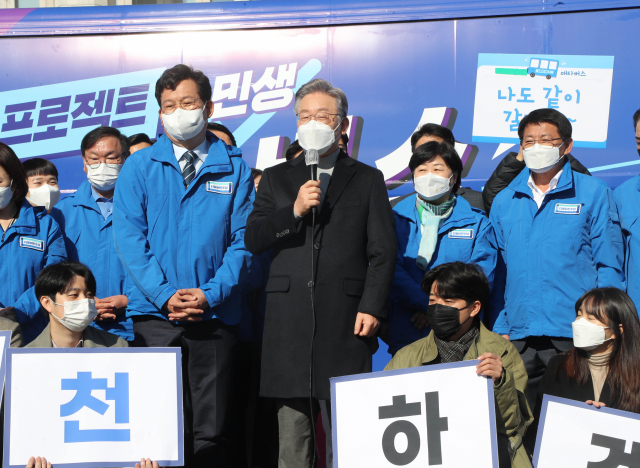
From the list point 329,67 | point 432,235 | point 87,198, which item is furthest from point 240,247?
point 329,67

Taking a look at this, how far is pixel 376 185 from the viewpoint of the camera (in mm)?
3561

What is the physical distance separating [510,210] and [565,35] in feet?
6.73

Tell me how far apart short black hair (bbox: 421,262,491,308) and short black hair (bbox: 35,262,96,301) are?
6.15 feet

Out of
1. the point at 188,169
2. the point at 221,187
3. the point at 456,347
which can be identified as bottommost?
the point at 456,347

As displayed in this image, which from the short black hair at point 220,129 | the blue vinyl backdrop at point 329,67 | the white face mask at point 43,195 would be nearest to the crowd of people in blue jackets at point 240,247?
the white face mask at point 43,195

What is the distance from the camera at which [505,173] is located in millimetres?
4598

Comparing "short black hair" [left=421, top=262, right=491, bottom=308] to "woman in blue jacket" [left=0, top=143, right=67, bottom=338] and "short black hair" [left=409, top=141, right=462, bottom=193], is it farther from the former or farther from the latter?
"woman in blue jacket" [left=0, top=143, right=67, bottom=338]

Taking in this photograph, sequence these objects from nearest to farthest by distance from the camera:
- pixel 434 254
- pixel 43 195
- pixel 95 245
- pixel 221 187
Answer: pixel 221 187
pixel 434 254
pixel 95 245
pixel 43 195

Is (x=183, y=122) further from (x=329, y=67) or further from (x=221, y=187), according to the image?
(x=329, y=67)

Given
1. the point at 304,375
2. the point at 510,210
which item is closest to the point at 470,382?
the point at 304,375

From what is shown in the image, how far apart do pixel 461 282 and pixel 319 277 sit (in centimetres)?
73

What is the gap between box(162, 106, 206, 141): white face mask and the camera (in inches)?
148

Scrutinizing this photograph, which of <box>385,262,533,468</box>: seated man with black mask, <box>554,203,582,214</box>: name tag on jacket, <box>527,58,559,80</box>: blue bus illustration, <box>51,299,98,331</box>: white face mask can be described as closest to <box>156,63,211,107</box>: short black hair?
<box>51,299,98,331</box>: white face mask

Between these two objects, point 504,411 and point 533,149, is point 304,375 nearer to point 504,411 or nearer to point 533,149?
point 504,411
